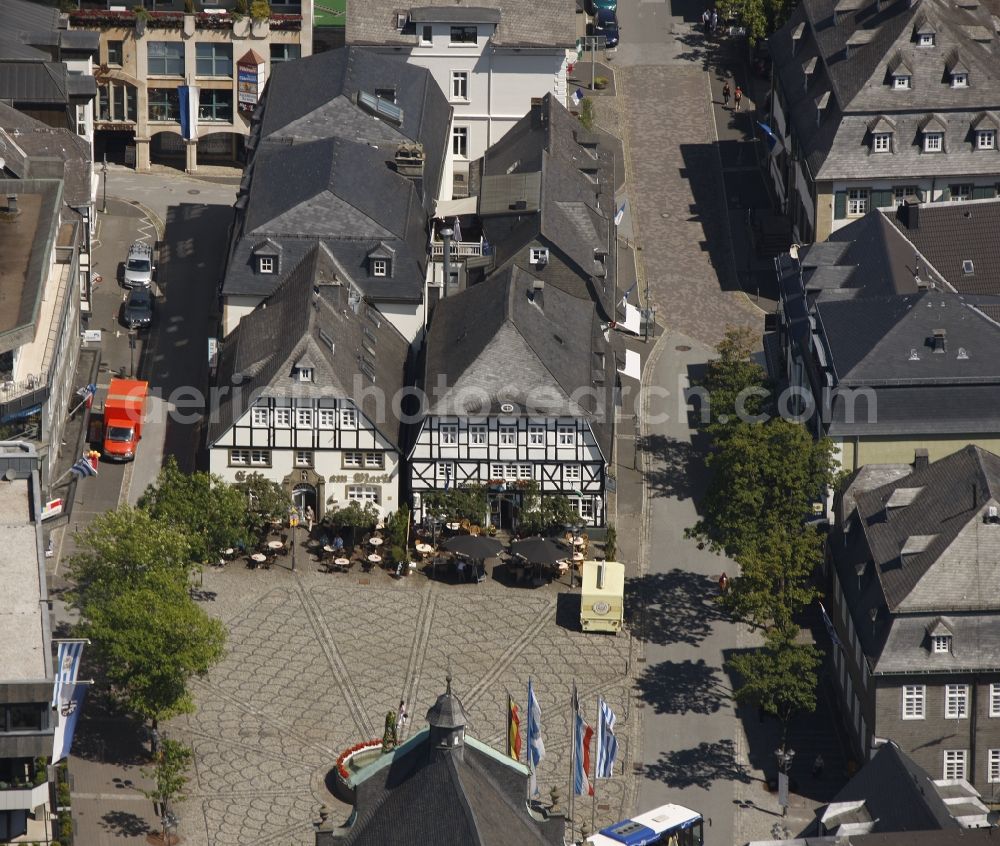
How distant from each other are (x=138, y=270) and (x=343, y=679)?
47.3 metres

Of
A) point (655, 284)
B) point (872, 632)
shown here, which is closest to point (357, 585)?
point (872, 632)

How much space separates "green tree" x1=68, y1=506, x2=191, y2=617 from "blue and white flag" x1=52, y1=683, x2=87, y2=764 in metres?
5.74

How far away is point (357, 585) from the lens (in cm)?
16075

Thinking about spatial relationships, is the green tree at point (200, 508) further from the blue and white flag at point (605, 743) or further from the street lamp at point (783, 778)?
the street lamp at point (783, 778)

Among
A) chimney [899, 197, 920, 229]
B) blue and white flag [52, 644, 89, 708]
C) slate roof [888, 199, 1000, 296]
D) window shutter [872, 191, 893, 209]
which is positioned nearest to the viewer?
blue and white flag [52, 644, 89, 708]

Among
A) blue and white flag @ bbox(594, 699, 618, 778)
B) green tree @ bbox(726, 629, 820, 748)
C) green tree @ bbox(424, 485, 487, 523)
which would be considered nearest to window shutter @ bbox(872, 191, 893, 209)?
green tree @ bbox(424, 485, 487, 523)

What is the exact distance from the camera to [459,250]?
598 ft

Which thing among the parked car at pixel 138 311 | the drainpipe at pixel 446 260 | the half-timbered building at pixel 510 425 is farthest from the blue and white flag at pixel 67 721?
A: the parked car at pixel 138 311

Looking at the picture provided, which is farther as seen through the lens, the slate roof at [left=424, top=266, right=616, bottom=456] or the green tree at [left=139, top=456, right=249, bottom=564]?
the slate roof at [left=424, top=266, right=616, bottom=456]

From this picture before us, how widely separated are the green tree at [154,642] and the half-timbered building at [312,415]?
20140mm

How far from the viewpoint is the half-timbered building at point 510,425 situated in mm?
163125

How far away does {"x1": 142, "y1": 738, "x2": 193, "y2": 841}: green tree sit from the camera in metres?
137

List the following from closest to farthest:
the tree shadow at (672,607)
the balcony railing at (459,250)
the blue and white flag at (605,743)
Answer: the blue and white flag at (605,743) → the tree shadow at (672,607) → the balcony railing at (459,250)

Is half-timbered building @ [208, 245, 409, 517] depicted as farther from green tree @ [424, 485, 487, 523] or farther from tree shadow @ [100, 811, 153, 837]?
tree shadow @ [100, 811, 153, 837]
